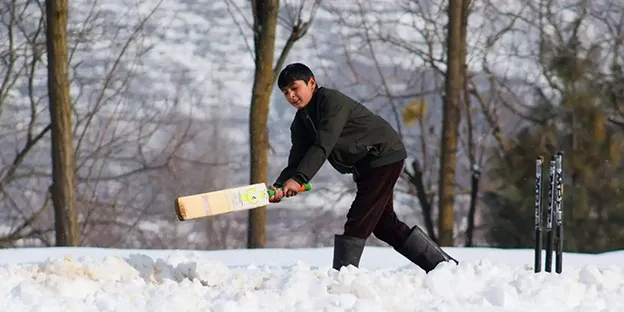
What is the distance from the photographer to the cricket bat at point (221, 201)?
6.17m

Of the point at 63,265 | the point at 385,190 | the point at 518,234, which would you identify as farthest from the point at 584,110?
the point at 63,265

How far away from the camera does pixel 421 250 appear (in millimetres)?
7035

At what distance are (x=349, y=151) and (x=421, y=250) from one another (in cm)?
85

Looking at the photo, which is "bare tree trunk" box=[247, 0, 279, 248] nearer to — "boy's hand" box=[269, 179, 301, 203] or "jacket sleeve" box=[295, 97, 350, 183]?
"jacket sleeve" box=[295, 97, 350, 183]

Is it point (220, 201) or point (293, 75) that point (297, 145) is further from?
point (220, 201)

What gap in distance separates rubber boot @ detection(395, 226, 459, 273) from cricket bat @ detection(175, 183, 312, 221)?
2.96 feet

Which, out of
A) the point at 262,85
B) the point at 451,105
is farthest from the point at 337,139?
the point at 451,105

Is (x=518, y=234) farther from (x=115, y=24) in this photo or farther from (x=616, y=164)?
(x=115, y=24)

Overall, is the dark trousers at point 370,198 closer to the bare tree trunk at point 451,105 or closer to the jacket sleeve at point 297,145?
the jacket sleeve at point 297,145

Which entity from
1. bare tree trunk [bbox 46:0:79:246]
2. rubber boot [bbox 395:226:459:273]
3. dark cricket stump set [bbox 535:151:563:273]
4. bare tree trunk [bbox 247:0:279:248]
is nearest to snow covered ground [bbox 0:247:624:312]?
rubber boot [bbox 395:226:459:273]

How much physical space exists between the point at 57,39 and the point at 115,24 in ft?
12.5

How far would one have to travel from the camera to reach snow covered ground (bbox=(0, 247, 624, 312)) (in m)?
5.80

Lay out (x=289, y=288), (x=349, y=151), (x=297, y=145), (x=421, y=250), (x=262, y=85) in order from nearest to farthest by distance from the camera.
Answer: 1. (x=289, y=288)
2. (x=349, y=151)
3. (x=297, y=145)
4. (x=421, y=250)
5. (x=262, y=85)

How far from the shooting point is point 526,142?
47.1ft
